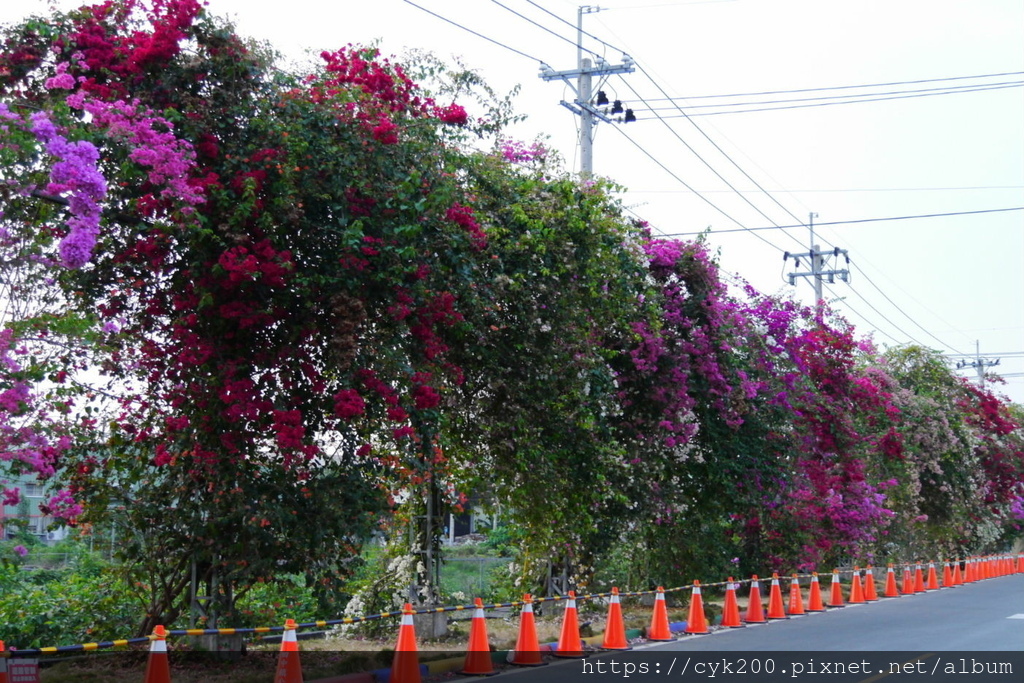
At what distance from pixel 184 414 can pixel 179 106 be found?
3321 mm

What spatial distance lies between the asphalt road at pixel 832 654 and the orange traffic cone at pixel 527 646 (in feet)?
0.96

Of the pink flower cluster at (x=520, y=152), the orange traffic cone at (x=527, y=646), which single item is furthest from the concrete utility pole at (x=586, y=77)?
the orange traffic cone at (x=527, y=646)

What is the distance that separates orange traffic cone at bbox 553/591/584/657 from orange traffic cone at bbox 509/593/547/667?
2.46 ft

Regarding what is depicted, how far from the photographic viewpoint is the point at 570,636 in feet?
50.2

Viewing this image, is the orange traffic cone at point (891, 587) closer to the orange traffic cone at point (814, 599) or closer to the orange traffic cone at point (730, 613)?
the orange traffic cone at point (814, 599)

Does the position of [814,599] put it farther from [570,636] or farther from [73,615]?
[73,615]

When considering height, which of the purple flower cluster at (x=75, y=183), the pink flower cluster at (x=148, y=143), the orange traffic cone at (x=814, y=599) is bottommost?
the orange traffic cone at (x=814, y=599)

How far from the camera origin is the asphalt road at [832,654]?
1316cm

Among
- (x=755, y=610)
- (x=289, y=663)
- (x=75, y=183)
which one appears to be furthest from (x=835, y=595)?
(x=75, y=183)

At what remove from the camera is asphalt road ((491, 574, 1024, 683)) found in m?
13.2

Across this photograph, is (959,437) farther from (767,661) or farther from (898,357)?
(767,661)

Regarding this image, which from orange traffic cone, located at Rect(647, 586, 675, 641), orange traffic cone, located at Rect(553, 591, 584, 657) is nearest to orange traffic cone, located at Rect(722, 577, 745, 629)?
orange traffic cone, located at Rect(647, 586, 675, 641)

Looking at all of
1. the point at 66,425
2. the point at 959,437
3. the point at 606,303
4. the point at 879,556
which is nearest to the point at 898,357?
the point at 959,437

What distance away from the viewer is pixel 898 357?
45.0 m
